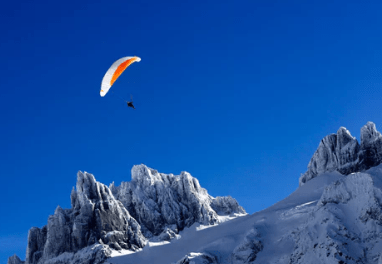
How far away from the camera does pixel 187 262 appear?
349ft

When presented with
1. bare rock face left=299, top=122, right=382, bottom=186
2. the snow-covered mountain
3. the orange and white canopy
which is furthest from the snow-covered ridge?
the orange and white canopy

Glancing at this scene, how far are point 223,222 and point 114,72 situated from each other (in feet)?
296

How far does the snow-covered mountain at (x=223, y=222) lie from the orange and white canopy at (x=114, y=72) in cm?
4546

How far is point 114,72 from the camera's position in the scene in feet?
285

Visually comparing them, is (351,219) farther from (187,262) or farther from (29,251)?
(29,251)

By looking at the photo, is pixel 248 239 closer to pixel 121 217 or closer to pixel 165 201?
pixel 121 217

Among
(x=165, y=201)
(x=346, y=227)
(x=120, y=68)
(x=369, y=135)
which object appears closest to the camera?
(x=346, y=227)

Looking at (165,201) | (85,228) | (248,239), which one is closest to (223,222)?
(165,201)

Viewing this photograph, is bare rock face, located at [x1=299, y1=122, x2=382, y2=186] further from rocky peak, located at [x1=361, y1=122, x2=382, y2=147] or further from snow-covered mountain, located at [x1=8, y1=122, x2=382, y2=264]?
snow-covered mountain, located at [x1=8, y1=122, x2=382, y2=264]

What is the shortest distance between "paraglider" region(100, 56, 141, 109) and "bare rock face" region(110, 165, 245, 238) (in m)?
88.3

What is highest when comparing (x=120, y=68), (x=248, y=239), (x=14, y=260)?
(x=120, y=68)

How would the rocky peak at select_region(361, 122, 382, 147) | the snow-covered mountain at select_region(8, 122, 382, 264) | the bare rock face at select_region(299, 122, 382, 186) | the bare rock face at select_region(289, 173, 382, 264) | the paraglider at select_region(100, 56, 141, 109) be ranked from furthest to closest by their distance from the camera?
the rocky peak at select_region(361, 122, 382, 147)
the bare rock face at select_region(299, 122, 382, 186)
the snow-covered mountain at select_region(8, 122, 382, 264)
the paraglider at select_region(100, 56, 141, 109)
the bare rock face at select_region(289, 173, 382, 264)

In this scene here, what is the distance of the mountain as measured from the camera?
148 metres

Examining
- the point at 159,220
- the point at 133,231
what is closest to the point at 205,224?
the point at 159,220
